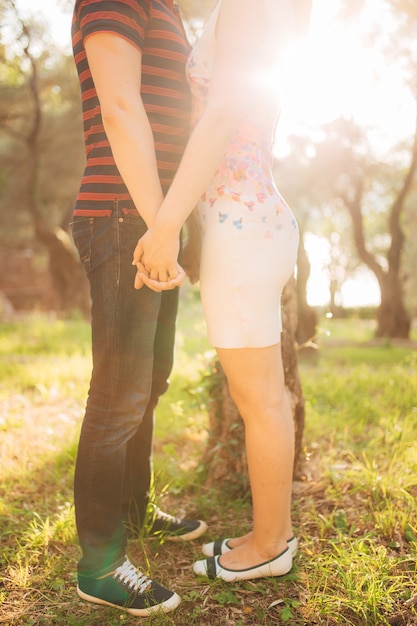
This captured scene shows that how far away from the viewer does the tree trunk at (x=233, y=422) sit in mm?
2455

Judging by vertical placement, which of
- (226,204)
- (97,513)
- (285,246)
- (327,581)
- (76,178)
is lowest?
(327,581)

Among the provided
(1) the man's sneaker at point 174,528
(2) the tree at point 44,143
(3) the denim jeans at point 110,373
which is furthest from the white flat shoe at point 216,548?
(2) the tree at point 44,143

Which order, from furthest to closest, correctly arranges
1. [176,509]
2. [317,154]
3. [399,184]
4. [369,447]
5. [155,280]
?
[399,184], [317,154], [369,447], [176,509], [155,280]

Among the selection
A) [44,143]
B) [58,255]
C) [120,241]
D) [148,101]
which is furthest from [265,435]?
[44,143]

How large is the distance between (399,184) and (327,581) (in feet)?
51.4

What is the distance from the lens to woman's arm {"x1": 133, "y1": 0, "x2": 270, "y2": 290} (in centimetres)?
146

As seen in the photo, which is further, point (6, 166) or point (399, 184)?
point (399, 184)

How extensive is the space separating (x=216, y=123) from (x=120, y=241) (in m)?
0.45

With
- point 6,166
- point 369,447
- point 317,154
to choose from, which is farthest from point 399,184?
point 369,447

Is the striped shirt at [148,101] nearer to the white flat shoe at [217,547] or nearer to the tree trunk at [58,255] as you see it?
the white flat shoe at [217,547]

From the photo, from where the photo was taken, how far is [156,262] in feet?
4.96

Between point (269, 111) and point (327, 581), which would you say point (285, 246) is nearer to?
point (269, 111)

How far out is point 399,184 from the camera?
51.2 ft

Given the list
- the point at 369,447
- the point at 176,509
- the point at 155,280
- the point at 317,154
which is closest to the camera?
the point at 155,280
